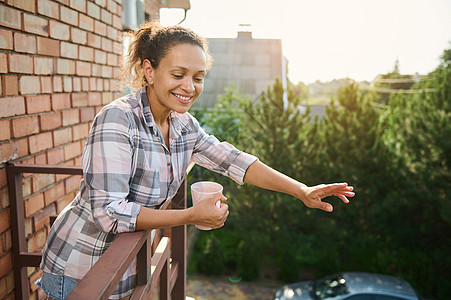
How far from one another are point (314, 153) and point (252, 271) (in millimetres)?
3782

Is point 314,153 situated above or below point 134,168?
below

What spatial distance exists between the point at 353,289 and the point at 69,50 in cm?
630

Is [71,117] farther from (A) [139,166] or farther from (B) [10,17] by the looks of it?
(A) [139,166]

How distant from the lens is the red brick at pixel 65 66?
223 centimetres

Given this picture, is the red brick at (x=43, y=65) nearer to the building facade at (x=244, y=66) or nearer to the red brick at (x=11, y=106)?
the red brick at (x=11, y=106)

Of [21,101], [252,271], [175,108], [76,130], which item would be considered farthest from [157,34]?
[252,271]

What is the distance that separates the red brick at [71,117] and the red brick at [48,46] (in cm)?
36

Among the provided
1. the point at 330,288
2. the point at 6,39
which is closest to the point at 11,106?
the point at 6,39

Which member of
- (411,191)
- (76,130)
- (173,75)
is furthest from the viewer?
(411,191)

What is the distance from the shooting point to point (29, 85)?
1.94 m

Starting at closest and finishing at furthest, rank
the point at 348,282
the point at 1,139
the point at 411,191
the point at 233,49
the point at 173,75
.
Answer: the point at 173,75 → the point at 1,139 → the point at 348,282 → the point at 411,191 → the point at 233,49

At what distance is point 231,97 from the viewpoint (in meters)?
13.6

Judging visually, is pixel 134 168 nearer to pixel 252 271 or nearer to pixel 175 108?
pixel 175 108

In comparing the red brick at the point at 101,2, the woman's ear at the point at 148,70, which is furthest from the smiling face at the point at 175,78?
the red brick at the point at 101,2
